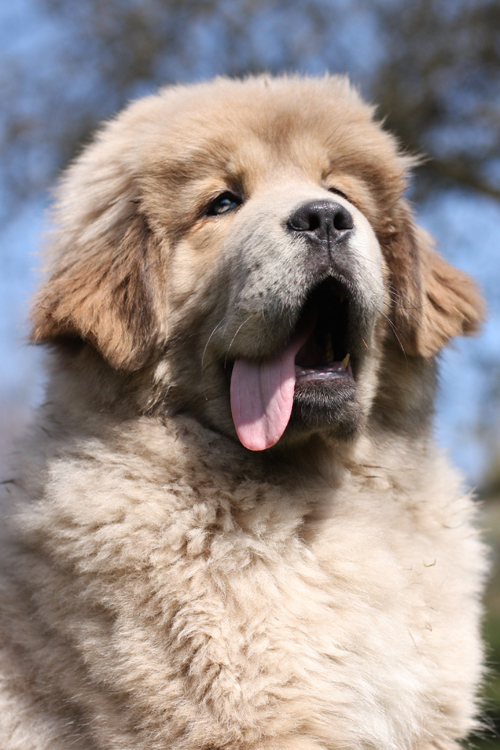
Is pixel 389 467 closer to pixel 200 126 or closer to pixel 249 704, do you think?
pixel 249 704


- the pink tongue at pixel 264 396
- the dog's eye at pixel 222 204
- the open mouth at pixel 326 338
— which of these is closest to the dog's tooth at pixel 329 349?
the open mouth at pixel 326 338

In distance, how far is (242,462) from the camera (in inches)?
102

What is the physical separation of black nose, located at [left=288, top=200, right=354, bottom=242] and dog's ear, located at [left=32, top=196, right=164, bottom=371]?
63 centimetres

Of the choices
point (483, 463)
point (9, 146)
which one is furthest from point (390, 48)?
point (483, 463)

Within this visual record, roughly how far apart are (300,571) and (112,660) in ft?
2.25

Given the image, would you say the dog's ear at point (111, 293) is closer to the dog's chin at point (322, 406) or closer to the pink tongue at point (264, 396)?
the pink tongue at point (264, 396)

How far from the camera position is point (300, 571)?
2381mm

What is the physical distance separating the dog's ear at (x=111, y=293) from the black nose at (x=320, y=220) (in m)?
0.63

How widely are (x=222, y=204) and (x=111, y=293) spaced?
1.94 ft

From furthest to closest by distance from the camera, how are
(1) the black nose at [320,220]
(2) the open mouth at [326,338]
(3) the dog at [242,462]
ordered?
(2) the open mouth at [326,338], (1) the black nose at [320,220], (3) the dog at [242,462]

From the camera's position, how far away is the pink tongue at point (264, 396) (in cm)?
243

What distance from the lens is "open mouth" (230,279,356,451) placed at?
2441 mm

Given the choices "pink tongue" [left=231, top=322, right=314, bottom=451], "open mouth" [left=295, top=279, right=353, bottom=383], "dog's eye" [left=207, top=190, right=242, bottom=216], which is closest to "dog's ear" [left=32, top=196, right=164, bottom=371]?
"dog's eye" [left=207, top=190, right=242, bottom=216]

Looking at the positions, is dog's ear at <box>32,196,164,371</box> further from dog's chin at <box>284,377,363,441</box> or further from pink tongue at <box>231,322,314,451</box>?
dog's chin at <box>284,377,363,441</box>
